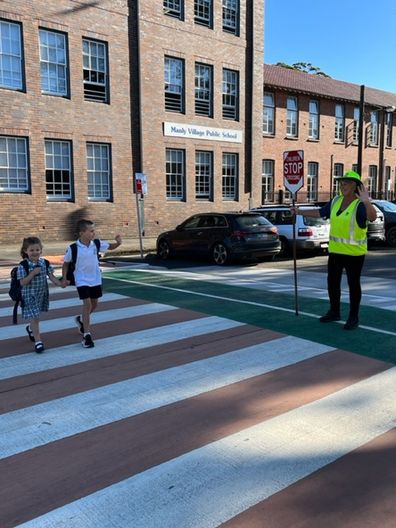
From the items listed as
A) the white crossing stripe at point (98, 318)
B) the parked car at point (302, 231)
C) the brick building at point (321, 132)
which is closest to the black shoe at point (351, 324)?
the white crossing stripe at point (98, 318)

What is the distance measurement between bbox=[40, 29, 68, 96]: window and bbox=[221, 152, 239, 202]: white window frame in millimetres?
9107

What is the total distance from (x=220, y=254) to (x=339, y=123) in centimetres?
2635

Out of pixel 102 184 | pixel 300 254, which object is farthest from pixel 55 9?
pixel 300 254

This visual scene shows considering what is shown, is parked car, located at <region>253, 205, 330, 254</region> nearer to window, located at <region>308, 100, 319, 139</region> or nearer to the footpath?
the footpath

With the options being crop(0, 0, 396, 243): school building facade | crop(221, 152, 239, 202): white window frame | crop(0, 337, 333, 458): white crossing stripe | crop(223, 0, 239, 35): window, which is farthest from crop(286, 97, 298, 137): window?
crop(0, 337, 333, 458): white crossing stripe

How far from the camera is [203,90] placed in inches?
978

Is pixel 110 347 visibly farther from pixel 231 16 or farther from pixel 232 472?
pixel 231 16

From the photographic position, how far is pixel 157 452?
3.44 meters

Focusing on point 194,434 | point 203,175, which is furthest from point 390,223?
point 194,434

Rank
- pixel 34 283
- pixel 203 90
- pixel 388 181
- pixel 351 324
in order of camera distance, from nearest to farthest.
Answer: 1. pixel 34 283
2. pixel 351 324
3. pixel 203 90
4. pixel 388 181

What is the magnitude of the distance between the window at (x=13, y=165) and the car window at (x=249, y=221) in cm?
921

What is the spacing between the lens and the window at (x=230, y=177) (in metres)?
26.4

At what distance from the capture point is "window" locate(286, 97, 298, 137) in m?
33.1

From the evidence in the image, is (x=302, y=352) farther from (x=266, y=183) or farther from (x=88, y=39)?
(x=266, y=183)
